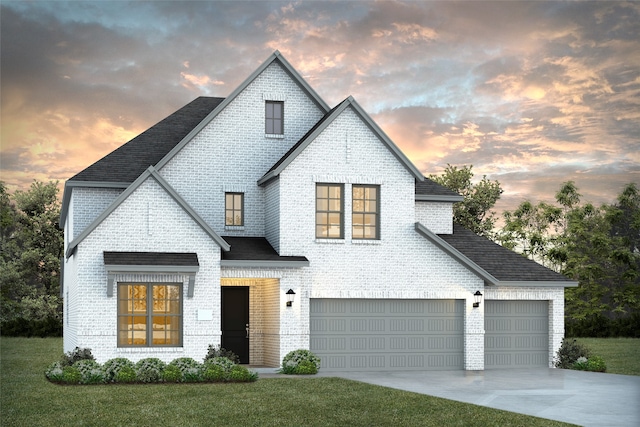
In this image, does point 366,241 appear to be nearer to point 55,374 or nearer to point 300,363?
point 300,363

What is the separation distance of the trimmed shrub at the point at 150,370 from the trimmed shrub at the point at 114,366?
23 cm

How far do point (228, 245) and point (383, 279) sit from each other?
5.32m

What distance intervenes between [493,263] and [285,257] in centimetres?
758

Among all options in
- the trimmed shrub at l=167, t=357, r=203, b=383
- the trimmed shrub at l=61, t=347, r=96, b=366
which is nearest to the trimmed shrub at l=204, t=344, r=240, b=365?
the trimmed shrub at l=167, t=357, r=203, b=383

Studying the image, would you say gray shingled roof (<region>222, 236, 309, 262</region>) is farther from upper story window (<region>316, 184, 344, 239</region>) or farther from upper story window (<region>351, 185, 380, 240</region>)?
upper story window (<region>351, 185, 380, 240</region>)

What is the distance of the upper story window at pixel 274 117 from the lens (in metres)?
29.2

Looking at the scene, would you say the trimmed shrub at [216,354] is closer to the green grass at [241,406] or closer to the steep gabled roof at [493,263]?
the green grass at [241,406]

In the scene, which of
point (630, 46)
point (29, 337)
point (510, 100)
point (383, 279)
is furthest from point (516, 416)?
point (29, 337)

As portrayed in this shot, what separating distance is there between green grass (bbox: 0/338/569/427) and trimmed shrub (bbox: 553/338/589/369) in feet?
30.6

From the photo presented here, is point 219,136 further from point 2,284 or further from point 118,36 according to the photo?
point 2,284

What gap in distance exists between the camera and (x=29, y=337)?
1956 inches

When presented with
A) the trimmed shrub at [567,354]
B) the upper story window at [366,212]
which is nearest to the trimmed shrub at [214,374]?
the upper story window at [366,212]

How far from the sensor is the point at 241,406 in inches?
701

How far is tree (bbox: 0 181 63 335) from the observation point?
5538 cm
